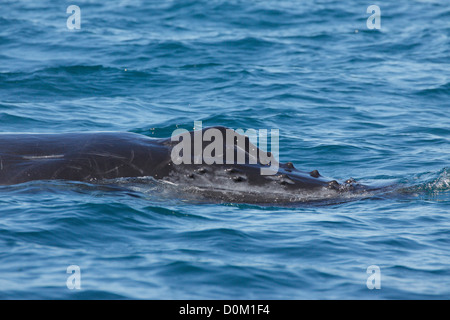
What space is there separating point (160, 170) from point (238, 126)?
734 centimetres

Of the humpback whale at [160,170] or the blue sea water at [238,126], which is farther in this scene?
the humpback whale at [160,170]

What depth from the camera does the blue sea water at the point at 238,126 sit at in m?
7.92

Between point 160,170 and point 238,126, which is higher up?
point 238,126

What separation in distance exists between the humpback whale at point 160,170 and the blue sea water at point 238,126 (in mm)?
196

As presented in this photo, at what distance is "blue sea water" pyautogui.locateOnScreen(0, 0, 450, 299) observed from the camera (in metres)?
7.92

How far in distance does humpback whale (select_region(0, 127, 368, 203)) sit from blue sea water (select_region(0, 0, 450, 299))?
0.64 feet

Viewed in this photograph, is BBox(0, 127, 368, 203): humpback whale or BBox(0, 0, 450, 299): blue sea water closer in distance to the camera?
BBox(0, 0, 450, 299): blue sea water

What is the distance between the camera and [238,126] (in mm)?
16719

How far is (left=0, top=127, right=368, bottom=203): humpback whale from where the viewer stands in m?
9.54

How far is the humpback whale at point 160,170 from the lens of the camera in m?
9.54

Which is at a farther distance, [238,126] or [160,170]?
[238,126]

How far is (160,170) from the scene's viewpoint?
9531 millimetres

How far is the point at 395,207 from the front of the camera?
396 inches
